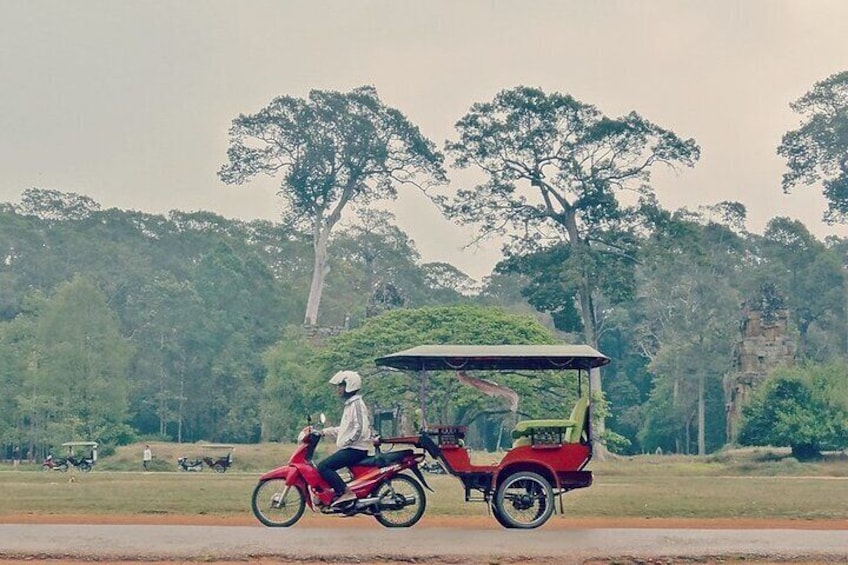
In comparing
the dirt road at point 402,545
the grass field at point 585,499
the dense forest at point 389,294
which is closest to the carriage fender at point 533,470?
the dirt road at point 402,545

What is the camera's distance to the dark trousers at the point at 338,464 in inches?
558

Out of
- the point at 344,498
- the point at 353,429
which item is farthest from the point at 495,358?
the point at 344,498

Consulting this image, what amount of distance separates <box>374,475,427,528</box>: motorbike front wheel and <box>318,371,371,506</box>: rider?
0.38m

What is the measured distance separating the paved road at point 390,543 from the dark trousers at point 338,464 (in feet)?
2.68

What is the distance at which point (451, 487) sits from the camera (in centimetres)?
2828

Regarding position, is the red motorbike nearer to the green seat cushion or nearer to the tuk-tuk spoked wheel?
the tuk-tuk spoked wheel

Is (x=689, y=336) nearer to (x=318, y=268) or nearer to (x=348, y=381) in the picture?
(x=318, y=268)

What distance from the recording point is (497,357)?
15.4 meters

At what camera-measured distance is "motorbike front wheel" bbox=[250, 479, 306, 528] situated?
14.4 metres

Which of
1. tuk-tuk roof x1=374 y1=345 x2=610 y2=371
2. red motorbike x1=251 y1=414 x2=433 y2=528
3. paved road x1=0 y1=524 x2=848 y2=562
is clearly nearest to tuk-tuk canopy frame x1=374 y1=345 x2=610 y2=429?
tuk-tuk roof x1=374 y1=345 x2=610 y2=371

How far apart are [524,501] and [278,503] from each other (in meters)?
2.97

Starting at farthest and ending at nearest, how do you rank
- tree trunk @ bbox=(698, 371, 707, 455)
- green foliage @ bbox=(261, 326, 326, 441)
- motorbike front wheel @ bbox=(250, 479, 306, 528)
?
tree trunk @ bbox=(698, 371, 707, 455)
green foliage @ bbox=(261, 326, 326, 441)
motorbike front wheel @ bbox=(250, 479, 306, 528)

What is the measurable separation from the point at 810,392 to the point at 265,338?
120 feet

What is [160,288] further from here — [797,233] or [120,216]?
[797,233]
